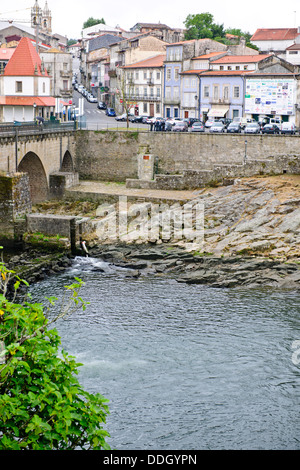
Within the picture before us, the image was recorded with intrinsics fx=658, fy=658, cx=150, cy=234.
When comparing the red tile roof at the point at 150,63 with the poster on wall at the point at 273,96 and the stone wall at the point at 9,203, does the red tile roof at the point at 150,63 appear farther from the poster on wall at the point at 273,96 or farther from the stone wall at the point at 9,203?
the stone wall at the point at 9,203

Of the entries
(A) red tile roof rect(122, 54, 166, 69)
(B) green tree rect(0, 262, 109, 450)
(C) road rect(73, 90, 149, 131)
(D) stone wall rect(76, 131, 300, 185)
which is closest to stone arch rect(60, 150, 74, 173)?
(D) stone wall rect(76, 131, 300, 185)

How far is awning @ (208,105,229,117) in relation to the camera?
70.4m

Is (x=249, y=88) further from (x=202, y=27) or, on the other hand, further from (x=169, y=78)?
A: (x=202, y=27)

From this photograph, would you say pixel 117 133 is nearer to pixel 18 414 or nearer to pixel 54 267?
pixel 54 267

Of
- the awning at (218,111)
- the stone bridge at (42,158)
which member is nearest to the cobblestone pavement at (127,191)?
the stone bridge at (42,158)

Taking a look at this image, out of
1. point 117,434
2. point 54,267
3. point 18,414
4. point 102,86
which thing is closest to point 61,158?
point 54,267

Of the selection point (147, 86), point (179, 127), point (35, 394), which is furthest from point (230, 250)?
point (147, 86)

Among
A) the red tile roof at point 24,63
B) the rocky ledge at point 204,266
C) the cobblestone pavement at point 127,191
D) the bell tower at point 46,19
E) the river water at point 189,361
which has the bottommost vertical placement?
the river water at point 189,361

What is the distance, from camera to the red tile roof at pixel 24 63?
186 ft

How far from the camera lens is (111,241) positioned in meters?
40.0

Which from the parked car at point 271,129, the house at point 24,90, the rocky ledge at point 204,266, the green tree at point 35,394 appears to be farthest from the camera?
the house at point 24,90

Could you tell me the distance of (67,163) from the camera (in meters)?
54.3

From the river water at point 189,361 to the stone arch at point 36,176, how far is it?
17457mm

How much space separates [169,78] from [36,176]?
33.5m
